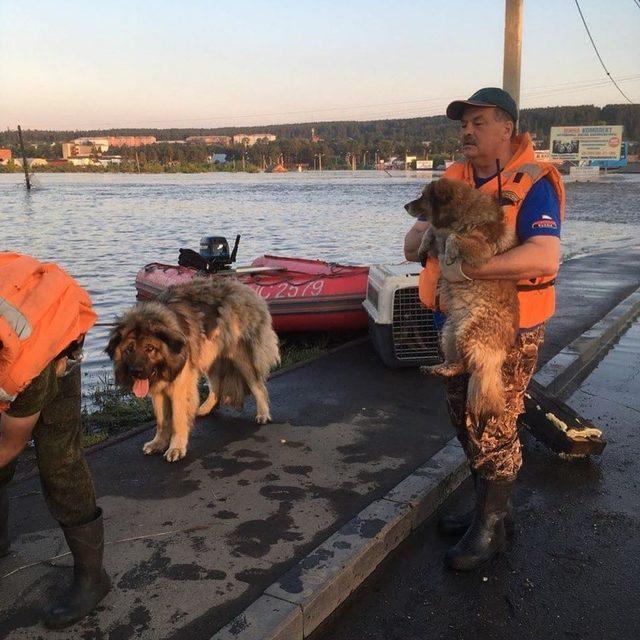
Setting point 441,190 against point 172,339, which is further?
point 172,339

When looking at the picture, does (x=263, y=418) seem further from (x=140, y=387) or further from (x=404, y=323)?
(x=404, y=323)

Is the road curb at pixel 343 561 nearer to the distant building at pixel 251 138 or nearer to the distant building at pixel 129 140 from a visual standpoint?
the distant building at pixel 251 138

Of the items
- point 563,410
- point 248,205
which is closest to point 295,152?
point 248,205

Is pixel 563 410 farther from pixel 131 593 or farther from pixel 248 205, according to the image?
pixel 248 205

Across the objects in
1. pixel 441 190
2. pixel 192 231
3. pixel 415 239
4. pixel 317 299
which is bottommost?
pixel 192 231

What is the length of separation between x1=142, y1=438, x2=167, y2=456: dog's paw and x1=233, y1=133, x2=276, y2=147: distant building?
167767 millimetres

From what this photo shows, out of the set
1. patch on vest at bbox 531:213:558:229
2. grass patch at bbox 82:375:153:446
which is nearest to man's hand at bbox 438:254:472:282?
patch on vest at bbox 531:213:558:229

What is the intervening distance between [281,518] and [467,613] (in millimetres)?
1247

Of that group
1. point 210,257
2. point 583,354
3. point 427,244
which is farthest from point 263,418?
point 210,257

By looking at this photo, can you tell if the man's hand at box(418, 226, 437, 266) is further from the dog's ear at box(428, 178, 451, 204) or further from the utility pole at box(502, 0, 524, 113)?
the utility pole at box(502, 0, 524, 113)

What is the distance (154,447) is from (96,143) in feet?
635

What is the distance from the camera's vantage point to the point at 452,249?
10.7 ft

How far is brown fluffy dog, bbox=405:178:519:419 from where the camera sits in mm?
3209

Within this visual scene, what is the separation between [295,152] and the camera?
162m
